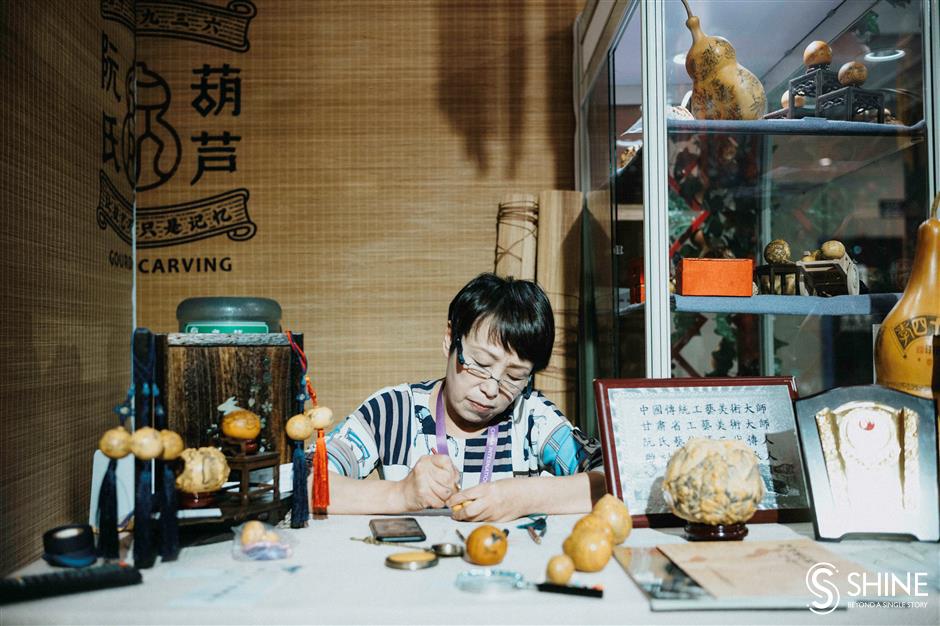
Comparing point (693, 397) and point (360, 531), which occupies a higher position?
point (693, 397)

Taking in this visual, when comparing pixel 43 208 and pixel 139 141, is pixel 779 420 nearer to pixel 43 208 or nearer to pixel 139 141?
pixel 43 208

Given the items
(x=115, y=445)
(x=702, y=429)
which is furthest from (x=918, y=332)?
(x=115, y=445)

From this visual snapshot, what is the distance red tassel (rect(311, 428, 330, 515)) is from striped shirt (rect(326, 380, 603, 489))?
35 centimetres

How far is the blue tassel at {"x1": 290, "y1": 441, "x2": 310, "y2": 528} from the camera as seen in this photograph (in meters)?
1.16

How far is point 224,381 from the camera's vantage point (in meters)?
1.16

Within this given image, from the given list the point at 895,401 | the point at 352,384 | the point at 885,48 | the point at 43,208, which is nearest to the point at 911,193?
the point at 885,48

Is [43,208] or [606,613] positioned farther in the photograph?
[43,208]

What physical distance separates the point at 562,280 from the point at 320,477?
1377 millimetres

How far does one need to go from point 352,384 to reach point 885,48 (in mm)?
1997

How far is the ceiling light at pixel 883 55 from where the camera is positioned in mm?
1651

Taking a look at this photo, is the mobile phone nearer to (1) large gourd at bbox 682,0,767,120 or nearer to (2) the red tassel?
(2) the red tassel

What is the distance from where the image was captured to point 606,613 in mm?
811

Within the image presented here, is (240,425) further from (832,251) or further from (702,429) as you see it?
(832,251)

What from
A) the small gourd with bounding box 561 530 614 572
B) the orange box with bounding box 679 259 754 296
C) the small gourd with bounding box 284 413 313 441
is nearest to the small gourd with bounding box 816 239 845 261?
the orange box with bounding box 679 259 754 296
